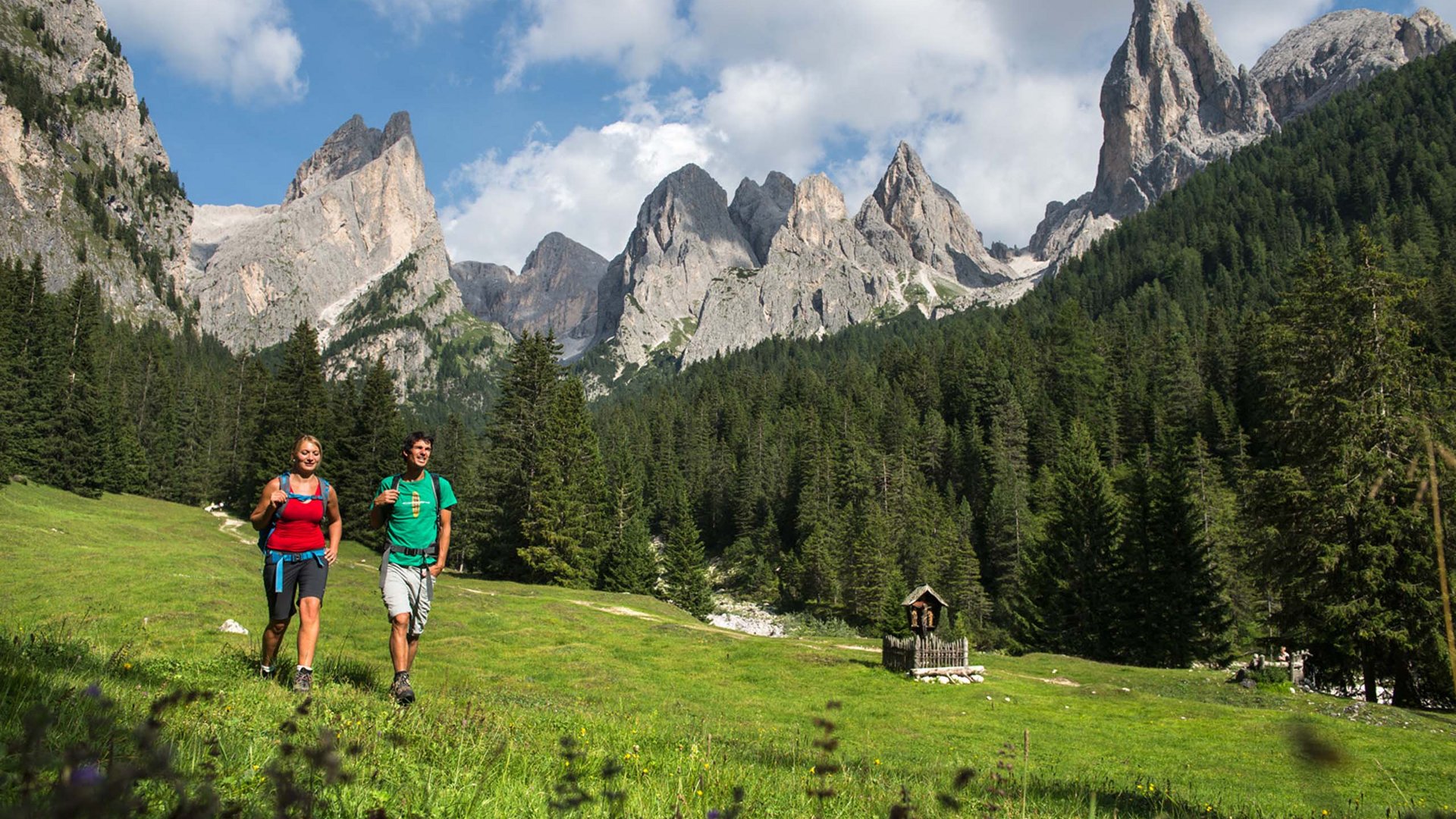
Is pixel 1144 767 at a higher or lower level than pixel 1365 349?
lower

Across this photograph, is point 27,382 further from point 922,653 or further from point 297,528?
point 297,528

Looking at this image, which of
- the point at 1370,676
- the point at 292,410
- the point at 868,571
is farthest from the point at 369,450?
the point at 1370,676

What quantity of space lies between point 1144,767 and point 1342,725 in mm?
10514

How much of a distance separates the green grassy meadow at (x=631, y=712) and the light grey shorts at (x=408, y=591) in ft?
2.92

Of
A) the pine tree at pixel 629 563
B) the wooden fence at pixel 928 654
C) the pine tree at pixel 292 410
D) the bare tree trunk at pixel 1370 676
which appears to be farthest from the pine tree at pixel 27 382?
the bare tree trunk at pixel 1370 676

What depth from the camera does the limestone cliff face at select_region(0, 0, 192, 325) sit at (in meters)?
148

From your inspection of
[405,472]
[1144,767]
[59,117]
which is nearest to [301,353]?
[405,472]

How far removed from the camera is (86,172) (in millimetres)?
167000

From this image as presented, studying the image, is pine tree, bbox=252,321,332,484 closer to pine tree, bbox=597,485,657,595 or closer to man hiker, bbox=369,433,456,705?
pine tree, bbox=597,485,657,595

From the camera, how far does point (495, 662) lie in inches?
755

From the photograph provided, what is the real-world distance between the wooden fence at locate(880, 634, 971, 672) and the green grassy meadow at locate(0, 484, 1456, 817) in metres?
1.23

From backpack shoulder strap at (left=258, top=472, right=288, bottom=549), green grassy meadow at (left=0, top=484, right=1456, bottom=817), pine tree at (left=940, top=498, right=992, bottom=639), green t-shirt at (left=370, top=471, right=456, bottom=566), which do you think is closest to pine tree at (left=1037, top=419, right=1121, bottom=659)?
pine tree at (left=940, top=498, right=992, bottom=639)

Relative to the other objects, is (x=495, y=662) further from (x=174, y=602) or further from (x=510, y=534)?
(x=510, y=534)

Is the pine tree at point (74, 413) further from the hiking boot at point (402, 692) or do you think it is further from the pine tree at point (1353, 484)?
the pine tree at point (1353, 484)
